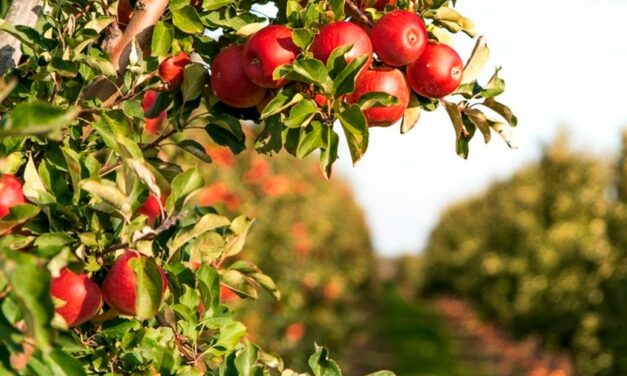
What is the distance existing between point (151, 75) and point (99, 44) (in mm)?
138

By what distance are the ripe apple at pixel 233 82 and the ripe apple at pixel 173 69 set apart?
79 mm

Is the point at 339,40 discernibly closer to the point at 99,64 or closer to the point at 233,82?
the point at 233,82

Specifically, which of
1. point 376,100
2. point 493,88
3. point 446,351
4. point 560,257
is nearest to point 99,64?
point 376,100

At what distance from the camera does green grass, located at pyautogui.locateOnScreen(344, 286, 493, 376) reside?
16062 millimetres

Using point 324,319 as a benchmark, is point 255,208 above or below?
above

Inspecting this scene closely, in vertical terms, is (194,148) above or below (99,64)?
below

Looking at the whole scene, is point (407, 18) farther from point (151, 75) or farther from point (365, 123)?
point (151, 75)

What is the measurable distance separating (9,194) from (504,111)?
2.58 feet

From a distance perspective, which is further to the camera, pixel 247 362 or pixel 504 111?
pixel 504 111

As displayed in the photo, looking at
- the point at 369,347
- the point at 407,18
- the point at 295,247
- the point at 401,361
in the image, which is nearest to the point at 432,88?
the point at 407,18

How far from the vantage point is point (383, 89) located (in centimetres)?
131

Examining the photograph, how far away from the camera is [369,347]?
2095cm

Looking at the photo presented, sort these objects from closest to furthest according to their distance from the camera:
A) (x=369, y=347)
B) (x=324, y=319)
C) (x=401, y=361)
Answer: (x=324, y=319) → (x=401, y=361) → (x=369, y=347)

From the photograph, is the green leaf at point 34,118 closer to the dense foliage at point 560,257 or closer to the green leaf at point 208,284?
the green leaf at point 208,284
